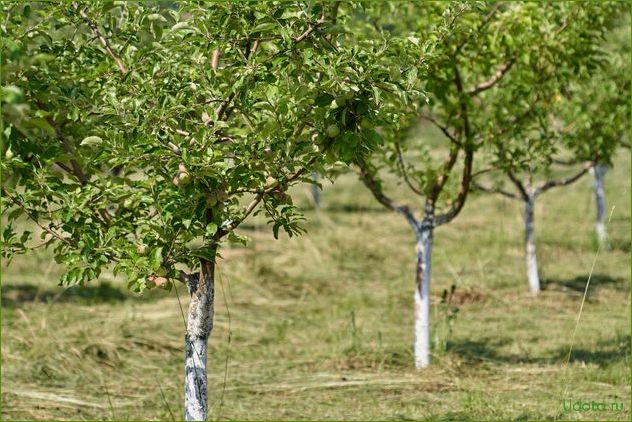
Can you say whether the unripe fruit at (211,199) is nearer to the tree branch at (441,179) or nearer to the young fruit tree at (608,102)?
the tree branch at (441,179)

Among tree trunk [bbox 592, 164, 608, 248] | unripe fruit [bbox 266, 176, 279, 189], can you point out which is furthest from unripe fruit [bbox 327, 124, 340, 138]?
tree trunk [bbox 592, 164, 608, 248]

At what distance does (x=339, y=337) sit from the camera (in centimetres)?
1198

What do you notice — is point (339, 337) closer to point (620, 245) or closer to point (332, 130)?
point (332, 130)

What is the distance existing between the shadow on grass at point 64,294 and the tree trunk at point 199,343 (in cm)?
822

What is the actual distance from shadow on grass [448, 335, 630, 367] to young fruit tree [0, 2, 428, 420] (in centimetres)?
527

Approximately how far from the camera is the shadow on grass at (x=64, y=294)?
14.2 m

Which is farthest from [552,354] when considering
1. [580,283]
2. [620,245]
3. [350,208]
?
[350,208]

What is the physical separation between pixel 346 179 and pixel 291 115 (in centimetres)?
2603

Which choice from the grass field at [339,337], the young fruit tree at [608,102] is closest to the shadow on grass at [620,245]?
the grass field at [339,337]

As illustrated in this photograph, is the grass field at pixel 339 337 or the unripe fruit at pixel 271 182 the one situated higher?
the unripe fruit at pixel 271 182

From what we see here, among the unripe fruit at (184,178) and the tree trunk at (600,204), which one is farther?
the tree trunk at (600,204)

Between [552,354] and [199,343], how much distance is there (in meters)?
5.90

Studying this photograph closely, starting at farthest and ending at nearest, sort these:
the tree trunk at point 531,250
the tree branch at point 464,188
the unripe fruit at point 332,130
Result: the tree trunk at point 531,250 → the tree branch at point 464,188 → the unripe fruit at point 332,130

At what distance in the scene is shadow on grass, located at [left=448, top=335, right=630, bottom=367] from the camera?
10.6 meters
